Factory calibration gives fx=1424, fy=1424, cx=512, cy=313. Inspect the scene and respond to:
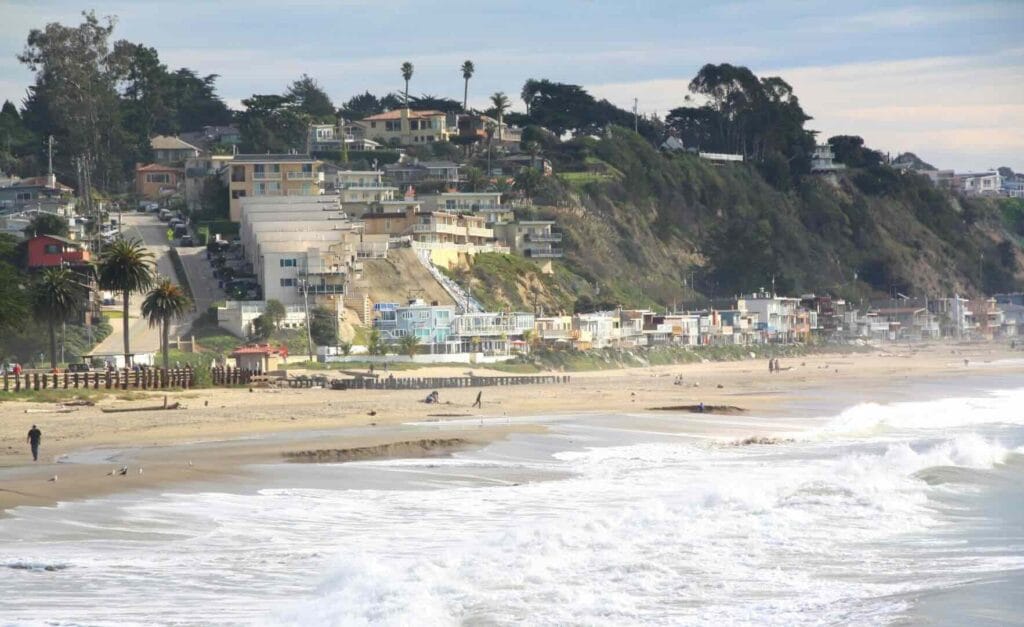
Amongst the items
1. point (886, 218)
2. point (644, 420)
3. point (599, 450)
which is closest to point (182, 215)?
point (644, 420)

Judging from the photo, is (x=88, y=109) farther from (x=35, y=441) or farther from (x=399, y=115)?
(x=35, y=441)

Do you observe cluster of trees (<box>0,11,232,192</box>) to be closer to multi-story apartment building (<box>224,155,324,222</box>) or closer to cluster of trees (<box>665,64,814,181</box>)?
multi-story apartment building (<box>224,155,324,222</box>)

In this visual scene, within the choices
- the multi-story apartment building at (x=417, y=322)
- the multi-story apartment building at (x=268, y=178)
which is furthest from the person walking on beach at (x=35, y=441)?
the multi-story apartment building at (x=268, y=178)

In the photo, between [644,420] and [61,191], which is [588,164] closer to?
[61,191]

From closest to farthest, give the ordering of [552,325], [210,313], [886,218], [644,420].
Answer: [644,420] → [210,313] → [552,325] → [886,218]

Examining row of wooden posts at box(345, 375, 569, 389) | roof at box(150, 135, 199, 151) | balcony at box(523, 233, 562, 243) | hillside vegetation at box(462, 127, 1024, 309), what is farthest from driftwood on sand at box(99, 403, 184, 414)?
roof at box(150, 135, 199, 151)

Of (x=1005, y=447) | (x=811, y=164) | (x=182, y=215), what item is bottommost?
(x=1005, y=447)

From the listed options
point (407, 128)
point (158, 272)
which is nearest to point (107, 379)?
point (158, 272)
